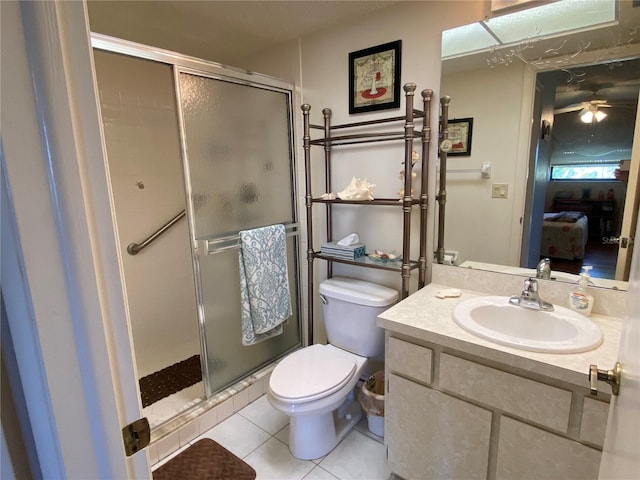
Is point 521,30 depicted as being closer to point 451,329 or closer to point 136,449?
point 451,329

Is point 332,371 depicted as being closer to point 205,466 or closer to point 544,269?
point 205,466

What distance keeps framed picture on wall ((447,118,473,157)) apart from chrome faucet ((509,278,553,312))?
631 millimetres

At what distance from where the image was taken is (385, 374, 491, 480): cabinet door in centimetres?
123

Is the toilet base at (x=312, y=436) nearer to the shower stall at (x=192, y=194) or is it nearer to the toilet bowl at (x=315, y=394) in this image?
the toilet bowl at (x=315, y=394)

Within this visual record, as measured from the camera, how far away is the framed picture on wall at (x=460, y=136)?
5.24ft

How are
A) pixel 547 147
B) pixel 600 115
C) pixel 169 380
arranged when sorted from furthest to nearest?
pixel 169 380 < pixel 547 147 < pixel 600 115

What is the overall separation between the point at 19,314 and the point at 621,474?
0.93m

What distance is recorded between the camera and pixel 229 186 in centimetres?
191

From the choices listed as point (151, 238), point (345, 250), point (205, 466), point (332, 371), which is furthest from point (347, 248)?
point (151, 238)

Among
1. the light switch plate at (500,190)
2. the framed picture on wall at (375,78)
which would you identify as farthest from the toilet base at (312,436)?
the framed picture on wall at (375,78)

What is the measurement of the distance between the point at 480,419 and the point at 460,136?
1.18 m

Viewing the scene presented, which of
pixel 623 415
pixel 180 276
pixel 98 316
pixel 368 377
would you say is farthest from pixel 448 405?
pixel 180 276

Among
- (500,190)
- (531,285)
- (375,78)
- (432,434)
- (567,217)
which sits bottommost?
(432,434)

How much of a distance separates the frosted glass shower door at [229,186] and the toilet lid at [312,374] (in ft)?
1.57
